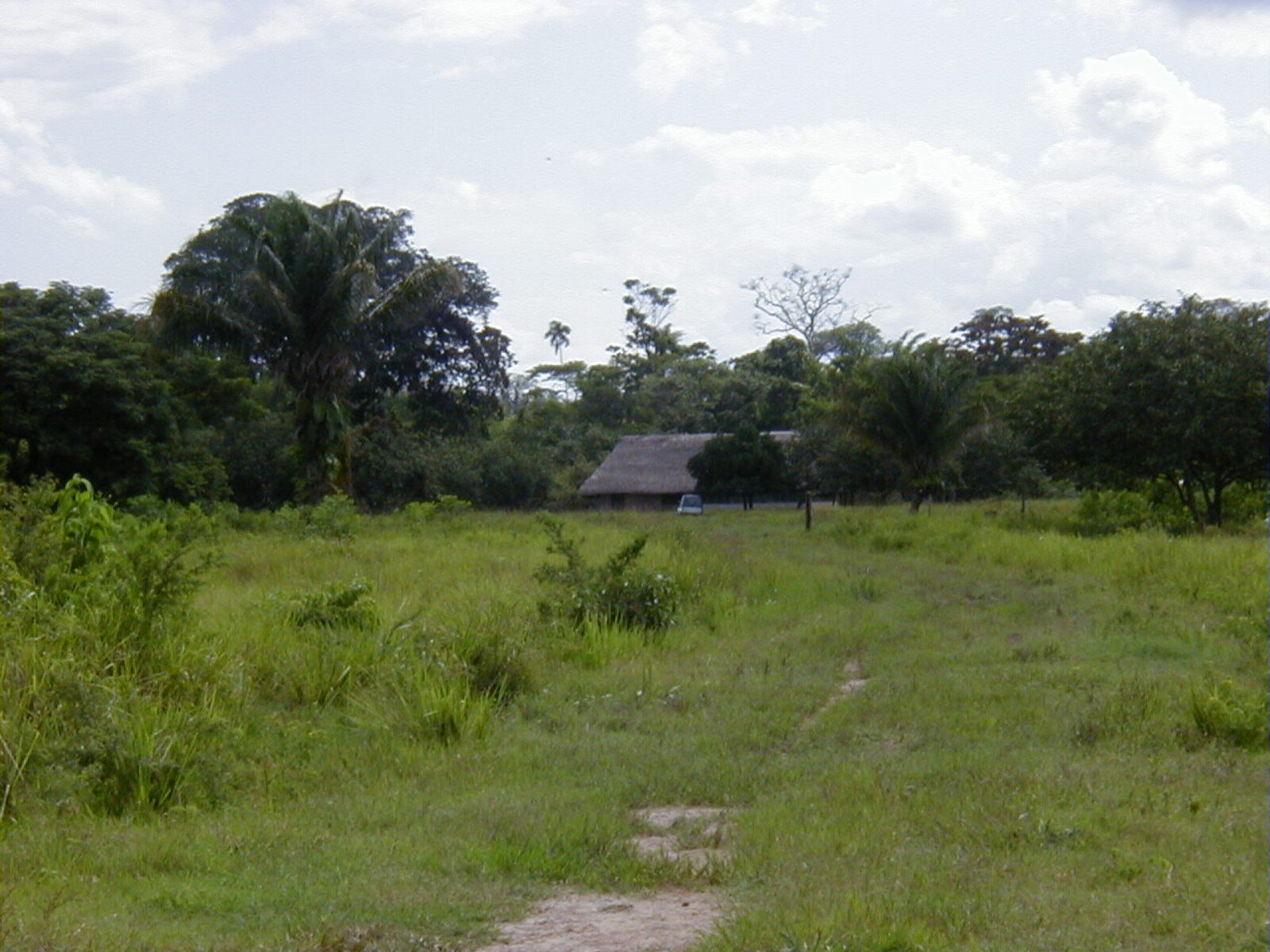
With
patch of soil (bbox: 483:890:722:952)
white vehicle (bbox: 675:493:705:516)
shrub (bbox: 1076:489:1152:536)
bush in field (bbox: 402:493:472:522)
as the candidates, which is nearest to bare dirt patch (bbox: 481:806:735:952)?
patch of soil (bbox: 483:890:722:952)

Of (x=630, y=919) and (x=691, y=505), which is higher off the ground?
(x=691, y=505)

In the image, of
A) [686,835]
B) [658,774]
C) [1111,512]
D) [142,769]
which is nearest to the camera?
[686,835]

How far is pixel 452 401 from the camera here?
47594 millimetres

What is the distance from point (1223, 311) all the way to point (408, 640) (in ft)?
72.0

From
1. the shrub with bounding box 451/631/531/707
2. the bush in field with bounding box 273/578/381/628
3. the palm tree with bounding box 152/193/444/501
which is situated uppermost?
the palm tree with bounding box 152/193/444/501

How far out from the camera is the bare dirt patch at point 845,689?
28.9ft

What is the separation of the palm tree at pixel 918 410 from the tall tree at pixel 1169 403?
8.56 metres

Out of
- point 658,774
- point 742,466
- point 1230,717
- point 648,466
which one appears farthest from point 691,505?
point 658,774

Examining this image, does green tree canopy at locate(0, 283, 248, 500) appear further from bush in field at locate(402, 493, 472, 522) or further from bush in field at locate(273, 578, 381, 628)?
bush in field at locate(273, 578, 381, 628)

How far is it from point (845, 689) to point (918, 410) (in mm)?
28724

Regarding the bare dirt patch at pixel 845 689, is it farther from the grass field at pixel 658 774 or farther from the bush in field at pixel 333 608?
the bush in field at pixel 333 608

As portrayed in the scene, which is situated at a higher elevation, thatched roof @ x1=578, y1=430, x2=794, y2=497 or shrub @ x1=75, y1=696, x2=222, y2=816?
thatched roof @ x1=578, y1=430, x2=794, y2=497

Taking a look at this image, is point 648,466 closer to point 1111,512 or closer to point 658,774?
point 1111,512

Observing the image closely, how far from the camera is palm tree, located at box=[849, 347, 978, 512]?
37.5 metres
